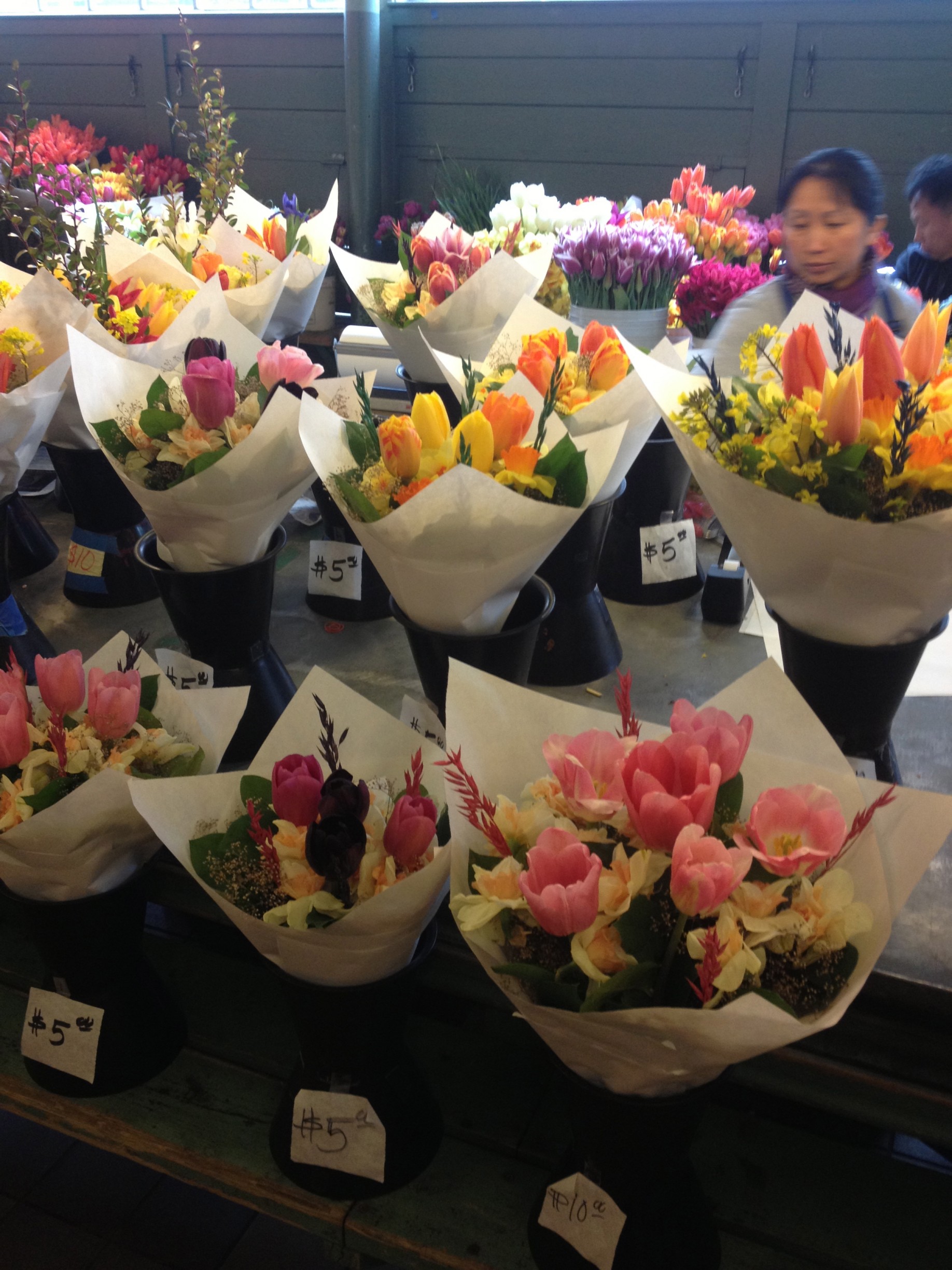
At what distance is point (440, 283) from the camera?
1620mm

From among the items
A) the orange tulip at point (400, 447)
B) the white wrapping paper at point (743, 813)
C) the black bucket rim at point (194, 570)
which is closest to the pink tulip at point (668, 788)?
the white wrapping paper at point (743, 813)

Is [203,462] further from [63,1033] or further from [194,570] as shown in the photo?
[63,1033]

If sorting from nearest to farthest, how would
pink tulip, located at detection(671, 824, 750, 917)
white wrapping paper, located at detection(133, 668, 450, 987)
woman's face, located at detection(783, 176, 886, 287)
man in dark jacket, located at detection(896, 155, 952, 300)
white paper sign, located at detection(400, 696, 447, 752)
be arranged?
pink tulip, located at detection(671, 824, 750, 917), white wrapping paper, located at detection(133, 668, 450, 987), white paper sign, located at detection(400, 696, 447, 752), woman's face, located at detection(783, 176, 886, 287), man in dark jacket, located at detection(896, 155, 952, 300)

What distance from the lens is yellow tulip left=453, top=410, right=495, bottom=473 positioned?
1.07m

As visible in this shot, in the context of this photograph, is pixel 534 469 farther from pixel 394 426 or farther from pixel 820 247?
pixel 820 247

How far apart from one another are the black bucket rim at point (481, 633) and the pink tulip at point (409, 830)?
27 cm

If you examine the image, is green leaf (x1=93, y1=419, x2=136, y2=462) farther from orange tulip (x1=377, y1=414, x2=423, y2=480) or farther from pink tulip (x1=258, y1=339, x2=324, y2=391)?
orange tulip (x1=377, y1=414, x2=423, y2=480)

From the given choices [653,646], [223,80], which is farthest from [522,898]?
[223,80]

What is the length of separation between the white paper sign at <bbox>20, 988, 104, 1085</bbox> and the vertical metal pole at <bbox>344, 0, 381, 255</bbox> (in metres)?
4.76

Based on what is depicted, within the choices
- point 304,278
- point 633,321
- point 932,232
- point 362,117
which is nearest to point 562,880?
point 633,321

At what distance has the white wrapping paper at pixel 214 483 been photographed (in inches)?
45.7

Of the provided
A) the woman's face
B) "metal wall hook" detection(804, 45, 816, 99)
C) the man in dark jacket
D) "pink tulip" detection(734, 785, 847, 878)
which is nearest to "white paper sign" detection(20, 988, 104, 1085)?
"pink tulip" detection(734, 785, 847, 878)

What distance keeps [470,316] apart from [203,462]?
67cm

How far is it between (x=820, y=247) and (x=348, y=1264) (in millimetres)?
1758
